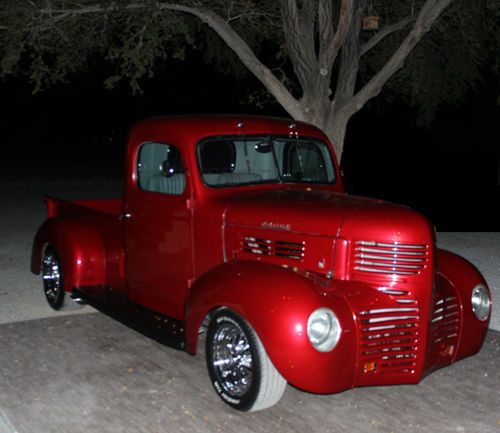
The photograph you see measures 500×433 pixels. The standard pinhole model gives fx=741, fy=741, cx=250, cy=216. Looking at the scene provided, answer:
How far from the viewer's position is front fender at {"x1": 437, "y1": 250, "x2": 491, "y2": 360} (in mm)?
5559

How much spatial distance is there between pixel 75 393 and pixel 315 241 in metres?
2.14

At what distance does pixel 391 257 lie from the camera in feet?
17.0

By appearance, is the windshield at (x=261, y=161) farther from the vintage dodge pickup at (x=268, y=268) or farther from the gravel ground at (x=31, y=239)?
the gravel ground at (x=31, y=239)

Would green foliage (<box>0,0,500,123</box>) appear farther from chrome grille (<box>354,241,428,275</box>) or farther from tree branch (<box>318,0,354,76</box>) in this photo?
chrome grille (<box>354,241,428,275</box>)

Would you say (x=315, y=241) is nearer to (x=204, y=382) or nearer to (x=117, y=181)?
(x=204, y=382)

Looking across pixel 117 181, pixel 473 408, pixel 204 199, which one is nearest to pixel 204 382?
pixel 204 199

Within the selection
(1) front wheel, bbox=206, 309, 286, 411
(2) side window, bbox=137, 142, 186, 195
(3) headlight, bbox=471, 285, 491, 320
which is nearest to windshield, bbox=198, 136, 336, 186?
(2) side window, bbox=137, 142, 186, 195

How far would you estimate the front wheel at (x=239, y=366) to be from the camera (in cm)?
498

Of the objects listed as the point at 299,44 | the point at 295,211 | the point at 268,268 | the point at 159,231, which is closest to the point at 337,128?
the point at 299,44

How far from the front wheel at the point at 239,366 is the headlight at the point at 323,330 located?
0.39 m

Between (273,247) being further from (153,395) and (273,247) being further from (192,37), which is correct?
(192,37)

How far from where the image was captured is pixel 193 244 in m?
6.01

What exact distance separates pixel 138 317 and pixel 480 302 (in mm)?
2805

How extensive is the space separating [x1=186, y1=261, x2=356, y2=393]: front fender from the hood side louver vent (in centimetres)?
30
